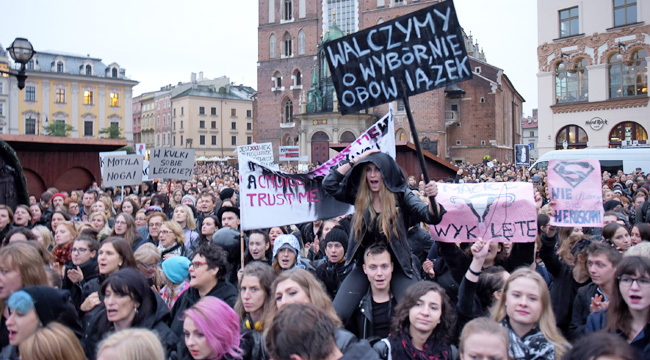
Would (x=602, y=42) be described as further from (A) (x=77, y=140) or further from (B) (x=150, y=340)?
(B) (x=150, y=340)

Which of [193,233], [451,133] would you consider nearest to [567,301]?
[193,233]

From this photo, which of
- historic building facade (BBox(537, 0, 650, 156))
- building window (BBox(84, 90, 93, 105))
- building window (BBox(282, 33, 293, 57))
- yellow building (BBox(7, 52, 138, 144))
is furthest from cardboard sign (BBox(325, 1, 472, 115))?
building window (BBox(84, 90, 93, 105))

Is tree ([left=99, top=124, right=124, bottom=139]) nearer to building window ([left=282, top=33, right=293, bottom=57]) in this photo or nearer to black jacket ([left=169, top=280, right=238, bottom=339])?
building window ([left=282, top=33, right=293, bottom=57])

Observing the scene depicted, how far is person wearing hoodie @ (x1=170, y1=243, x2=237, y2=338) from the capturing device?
14.2 ft

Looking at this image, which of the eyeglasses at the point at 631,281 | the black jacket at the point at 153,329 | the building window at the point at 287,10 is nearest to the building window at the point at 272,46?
the building window at the point at 287,10

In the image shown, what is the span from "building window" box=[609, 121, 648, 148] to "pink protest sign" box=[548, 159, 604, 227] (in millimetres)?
27064

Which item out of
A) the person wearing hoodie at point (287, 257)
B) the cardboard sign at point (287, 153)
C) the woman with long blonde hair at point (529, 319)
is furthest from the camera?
the cardboard sign at point (287, 153)

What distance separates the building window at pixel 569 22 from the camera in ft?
98.7

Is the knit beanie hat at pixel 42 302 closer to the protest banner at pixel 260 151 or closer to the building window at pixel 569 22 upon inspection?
the protest banner at pixel 260 151

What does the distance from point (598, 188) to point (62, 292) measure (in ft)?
17.6

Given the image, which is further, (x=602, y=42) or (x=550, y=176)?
(x=602, y=42)

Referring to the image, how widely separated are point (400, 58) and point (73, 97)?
63.9 m

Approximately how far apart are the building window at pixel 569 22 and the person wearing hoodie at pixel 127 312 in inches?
1271

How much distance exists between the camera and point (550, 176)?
5.77m
